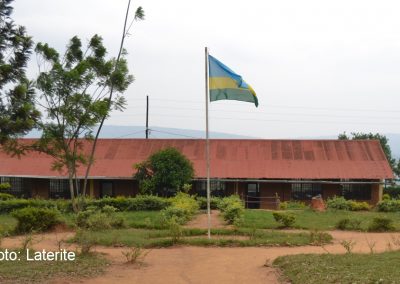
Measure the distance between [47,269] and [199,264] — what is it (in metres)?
3.02

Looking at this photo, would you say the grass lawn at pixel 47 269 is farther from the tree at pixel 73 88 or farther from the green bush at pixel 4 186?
the green bush at pixel 4 186

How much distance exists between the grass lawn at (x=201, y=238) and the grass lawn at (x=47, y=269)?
1802 millimetres

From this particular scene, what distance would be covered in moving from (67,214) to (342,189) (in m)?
14.8

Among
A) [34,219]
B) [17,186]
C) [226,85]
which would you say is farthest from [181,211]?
[17,186]

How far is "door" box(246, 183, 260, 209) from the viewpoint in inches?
1062

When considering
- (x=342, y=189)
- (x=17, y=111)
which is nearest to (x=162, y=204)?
(x=342, y=189)

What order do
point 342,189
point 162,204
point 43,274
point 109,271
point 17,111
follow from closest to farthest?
1. point 17,111
2. point 43,274
3. point 109,271
4. point 162,204
5. point 342,189

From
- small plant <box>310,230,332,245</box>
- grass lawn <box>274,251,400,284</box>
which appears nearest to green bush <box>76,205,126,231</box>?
small plant <box>310,230,332,245</box>

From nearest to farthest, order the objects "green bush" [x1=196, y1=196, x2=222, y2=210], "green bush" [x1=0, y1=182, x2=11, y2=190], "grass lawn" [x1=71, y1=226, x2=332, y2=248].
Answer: "grass lawn" [x1=71, y1=226, x2=332, y2=248] < "green bush" [x1=196, y1=196, x2=222, y2=210] < "green bush" [x1=0, y1=182, x2=11, y2=190]

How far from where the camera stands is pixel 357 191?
1047 inches

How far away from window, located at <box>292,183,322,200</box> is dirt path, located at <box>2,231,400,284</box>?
43.2ft

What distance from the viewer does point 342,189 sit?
2659cm

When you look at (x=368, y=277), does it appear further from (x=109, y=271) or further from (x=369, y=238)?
(x=369, y=238)

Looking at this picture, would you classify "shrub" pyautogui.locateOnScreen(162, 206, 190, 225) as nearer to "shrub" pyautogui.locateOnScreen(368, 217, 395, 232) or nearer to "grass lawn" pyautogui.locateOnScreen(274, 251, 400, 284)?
"shrub" pyautogui.locateOnScreen(368, 217, 395, 232)
